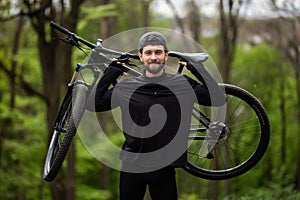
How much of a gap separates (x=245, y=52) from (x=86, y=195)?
35.5 ft

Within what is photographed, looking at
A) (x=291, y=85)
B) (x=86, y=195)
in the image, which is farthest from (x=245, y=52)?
(x=86, y=195)

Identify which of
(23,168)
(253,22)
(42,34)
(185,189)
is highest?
(253,22)

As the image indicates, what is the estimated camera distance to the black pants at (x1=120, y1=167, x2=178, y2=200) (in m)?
4.55

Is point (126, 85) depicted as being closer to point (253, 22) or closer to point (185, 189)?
point (253, 22)

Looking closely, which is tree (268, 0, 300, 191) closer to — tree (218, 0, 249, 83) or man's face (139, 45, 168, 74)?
tree (218, 0, 249, 83)

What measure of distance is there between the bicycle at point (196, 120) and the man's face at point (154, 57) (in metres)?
0.33

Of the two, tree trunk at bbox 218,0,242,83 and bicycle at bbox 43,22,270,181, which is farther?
tree trunk at bbox 218,0,242,83

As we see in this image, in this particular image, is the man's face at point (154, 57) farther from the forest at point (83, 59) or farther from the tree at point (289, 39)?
the tree at point (289, 39)

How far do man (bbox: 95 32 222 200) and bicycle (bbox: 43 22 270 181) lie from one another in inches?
9.0

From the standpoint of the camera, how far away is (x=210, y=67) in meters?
5.29

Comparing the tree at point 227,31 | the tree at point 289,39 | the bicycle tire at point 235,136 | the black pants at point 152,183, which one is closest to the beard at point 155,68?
the bicycle tire at point 235,136

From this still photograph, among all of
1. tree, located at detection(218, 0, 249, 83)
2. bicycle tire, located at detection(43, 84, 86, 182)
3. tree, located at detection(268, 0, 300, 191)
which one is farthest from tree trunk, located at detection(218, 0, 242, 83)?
bicycle tire, located at detection(43, 84, 86, 182)

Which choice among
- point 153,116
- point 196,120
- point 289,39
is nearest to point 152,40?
point 153,116

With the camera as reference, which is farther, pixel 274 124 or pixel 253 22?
pixel 274 124
